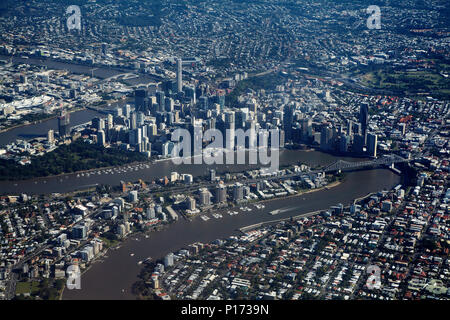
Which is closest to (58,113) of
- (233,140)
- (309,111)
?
(233,140)

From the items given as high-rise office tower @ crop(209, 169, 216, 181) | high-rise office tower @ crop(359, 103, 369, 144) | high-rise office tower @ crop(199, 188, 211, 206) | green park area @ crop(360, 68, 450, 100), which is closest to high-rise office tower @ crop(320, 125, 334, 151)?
high-rise office tower @ crop(359, 103, 369, 144)

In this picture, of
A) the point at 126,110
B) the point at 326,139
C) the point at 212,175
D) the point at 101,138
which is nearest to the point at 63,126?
the point at 101,138

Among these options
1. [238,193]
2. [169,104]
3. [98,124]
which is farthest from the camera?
[169,104]

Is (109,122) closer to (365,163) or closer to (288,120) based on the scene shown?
(288,120)

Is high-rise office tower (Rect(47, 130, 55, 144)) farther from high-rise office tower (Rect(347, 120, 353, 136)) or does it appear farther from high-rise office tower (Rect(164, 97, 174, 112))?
high-rise office tower (Rect(347, 120, 353, 136))

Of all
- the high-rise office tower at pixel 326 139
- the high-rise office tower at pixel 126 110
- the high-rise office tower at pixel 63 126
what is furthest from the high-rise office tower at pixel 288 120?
the high-rise office tower at pixel 63 126

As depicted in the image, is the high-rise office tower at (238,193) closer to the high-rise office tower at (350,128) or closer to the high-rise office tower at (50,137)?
the high-rise office tower at (350,128)

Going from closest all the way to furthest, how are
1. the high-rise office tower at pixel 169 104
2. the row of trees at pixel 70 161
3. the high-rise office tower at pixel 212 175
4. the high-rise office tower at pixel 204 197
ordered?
the high-rise office tower at pixel 204 197 < the high-rise office tower at pixel 212 175 < the row of trees at pixel 70 161 < the high-rise office tower at pixel 169 104

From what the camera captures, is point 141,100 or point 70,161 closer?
point 70,161
